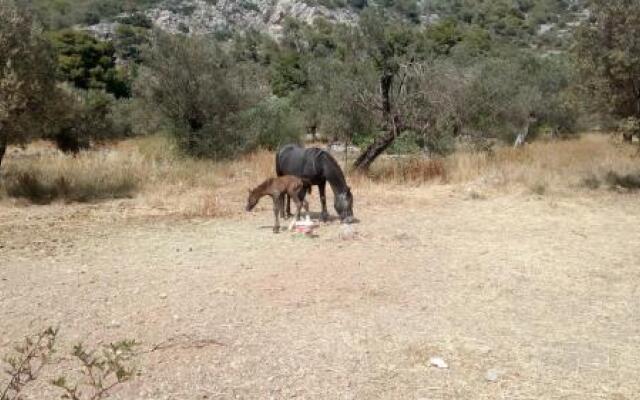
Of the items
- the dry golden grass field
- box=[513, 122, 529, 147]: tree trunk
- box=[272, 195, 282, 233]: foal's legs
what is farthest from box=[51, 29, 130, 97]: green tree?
box=[272, 195, 282, 233]: foal's legs

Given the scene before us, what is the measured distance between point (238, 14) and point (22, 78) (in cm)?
8184

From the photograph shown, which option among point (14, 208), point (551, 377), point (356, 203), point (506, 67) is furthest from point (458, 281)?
point (506, 67)

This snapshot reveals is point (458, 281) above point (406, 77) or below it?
below

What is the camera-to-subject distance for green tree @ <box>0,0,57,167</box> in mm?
11711

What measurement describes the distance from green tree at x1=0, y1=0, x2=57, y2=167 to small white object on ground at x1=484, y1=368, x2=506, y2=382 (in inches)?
423

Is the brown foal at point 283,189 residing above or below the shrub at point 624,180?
above

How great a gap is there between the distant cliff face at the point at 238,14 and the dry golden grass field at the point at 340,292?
6930 cm

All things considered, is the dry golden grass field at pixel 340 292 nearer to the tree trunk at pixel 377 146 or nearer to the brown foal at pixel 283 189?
the brown foal at pixel 283 189

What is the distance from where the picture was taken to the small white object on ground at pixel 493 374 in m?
4.56

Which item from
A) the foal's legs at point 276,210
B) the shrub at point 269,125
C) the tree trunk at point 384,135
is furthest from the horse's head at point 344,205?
the shrub at point 269,125

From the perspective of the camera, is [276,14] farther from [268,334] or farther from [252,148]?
[268,334]

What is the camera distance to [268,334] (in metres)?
5.41

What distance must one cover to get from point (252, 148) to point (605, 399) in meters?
16.9

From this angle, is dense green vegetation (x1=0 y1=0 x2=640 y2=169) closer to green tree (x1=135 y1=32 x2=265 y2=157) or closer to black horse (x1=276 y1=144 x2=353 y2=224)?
green tree (x1=135 y1=32 x2=265 y2=157)
